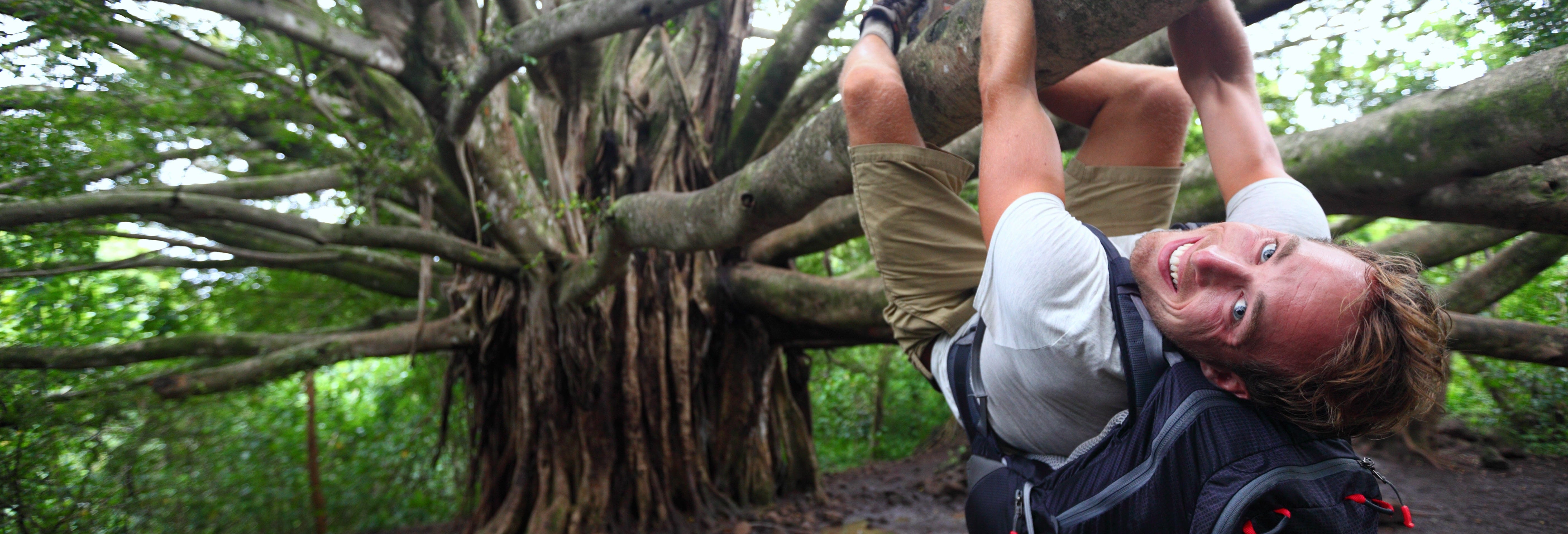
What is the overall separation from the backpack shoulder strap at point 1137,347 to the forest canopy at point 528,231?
62cm

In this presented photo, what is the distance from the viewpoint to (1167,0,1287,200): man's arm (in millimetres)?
1729

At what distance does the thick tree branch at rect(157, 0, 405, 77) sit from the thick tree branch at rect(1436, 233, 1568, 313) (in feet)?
17.6

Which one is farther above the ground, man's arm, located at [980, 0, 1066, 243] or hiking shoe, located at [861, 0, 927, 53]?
hiking shoe, located at [861, 0, 927, 53]

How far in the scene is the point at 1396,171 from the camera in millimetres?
2209

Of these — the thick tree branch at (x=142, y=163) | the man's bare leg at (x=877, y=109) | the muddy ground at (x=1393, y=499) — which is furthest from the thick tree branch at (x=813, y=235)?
the thick tree branch at (x=142, y=163)

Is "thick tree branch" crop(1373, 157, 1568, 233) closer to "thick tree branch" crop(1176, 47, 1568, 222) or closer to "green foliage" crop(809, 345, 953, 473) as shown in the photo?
"thick tree branch" crop(1176, 47, 1568, 222)

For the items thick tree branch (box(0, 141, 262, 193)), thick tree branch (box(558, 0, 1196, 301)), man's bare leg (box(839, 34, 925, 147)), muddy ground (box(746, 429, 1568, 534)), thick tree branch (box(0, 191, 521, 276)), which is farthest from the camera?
thick tree branch (box(0, 141, 262, 193))

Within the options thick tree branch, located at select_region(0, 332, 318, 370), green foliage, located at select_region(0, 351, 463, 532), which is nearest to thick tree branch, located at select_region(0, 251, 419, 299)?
thick tree branch, located at select_region(0, 332, 318, 370)

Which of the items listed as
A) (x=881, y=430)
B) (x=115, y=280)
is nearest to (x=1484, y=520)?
(x=881, y=430)

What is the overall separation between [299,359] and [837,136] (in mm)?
3359

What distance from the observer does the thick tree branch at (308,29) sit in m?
3.05

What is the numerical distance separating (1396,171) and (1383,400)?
1.54 meters

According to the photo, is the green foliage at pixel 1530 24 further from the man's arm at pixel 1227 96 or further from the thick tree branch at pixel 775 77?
the thick tree branch at pixel 775 77

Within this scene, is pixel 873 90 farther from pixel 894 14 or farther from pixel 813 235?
pixel 813 235
